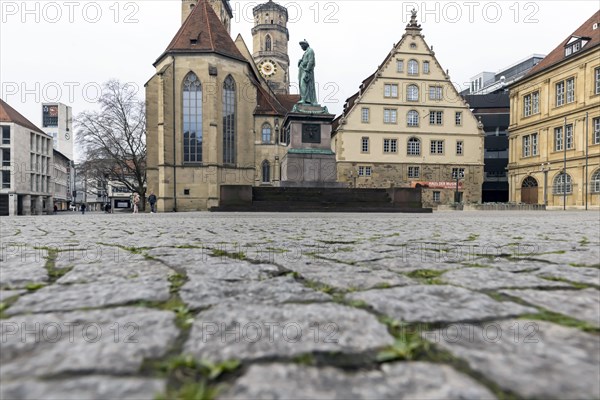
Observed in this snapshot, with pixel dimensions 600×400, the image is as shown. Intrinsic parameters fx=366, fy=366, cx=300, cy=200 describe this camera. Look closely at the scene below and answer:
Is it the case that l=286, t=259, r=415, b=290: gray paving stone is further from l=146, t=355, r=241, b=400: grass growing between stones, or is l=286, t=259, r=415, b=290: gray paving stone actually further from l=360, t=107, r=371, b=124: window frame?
l=360, t=107, r=371, b=124: window frame

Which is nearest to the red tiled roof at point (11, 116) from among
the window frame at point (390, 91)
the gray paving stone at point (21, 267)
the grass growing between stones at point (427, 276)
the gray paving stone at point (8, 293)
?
the window frame at point (390, 91)

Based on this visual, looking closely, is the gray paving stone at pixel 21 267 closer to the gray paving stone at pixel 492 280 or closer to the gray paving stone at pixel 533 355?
the gray paving stone at pixel 533 355

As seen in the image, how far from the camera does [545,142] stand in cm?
3547

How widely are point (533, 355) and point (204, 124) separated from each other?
31563 mm

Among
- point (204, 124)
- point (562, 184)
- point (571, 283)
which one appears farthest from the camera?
point (562, 184)

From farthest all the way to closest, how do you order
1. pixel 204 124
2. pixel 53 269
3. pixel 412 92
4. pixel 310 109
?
pixel 412 92, pixel 204 124, pixel 310 109, pixel 53 269

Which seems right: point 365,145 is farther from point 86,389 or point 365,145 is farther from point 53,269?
point 86,389

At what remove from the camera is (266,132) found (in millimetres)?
34969

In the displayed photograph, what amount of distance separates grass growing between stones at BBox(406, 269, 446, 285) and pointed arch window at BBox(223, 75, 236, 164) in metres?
30.6

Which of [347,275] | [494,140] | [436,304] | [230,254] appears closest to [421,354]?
[436,304]

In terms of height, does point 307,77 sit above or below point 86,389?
above

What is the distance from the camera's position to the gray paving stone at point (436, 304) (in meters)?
1.47

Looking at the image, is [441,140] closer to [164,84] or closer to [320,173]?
[320,173]

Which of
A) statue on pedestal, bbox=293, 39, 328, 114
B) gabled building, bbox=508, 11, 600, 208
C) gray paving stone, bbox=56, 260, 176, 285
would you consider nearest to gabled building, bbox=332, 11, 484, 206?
gabled building, bbox=508, 11, 600, 208
